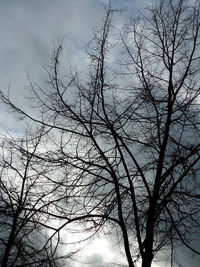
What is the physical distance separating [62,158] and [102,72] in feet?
6.42

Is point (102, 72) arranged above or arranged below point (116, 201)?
above

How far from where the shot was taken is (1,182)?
26.6 feet

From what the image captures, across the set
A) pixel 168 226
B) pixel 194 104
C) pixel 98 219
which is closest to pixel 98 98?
pixel 194 104

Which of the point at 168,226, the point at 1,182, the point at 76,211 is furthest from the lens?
the point at 1,182

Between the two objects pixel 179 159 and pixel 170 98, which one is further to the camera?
pixel 170 98

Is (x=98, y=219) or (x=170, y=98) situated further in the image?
(x=170, y=98)

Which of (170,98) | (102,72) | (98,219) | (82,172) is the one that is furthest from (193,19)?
(98,219)

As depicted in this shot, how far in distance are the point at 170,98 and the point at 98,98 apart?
4.88 ft

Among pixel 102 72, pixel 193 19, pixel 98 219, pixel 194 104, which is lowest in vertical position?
pixel 98 219

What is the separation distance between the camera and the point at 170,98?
6246 millimetres

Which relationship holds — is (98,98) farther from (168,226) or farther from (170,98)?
(168,226)

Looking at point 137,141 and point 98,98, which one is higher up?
point 98,98

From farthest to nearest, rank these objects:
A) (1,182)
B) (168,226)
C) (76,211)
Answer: (1,182) < (168,226) < (76,211)

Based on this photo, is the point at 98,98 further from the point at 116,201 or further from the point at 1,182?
the point at 1,182
